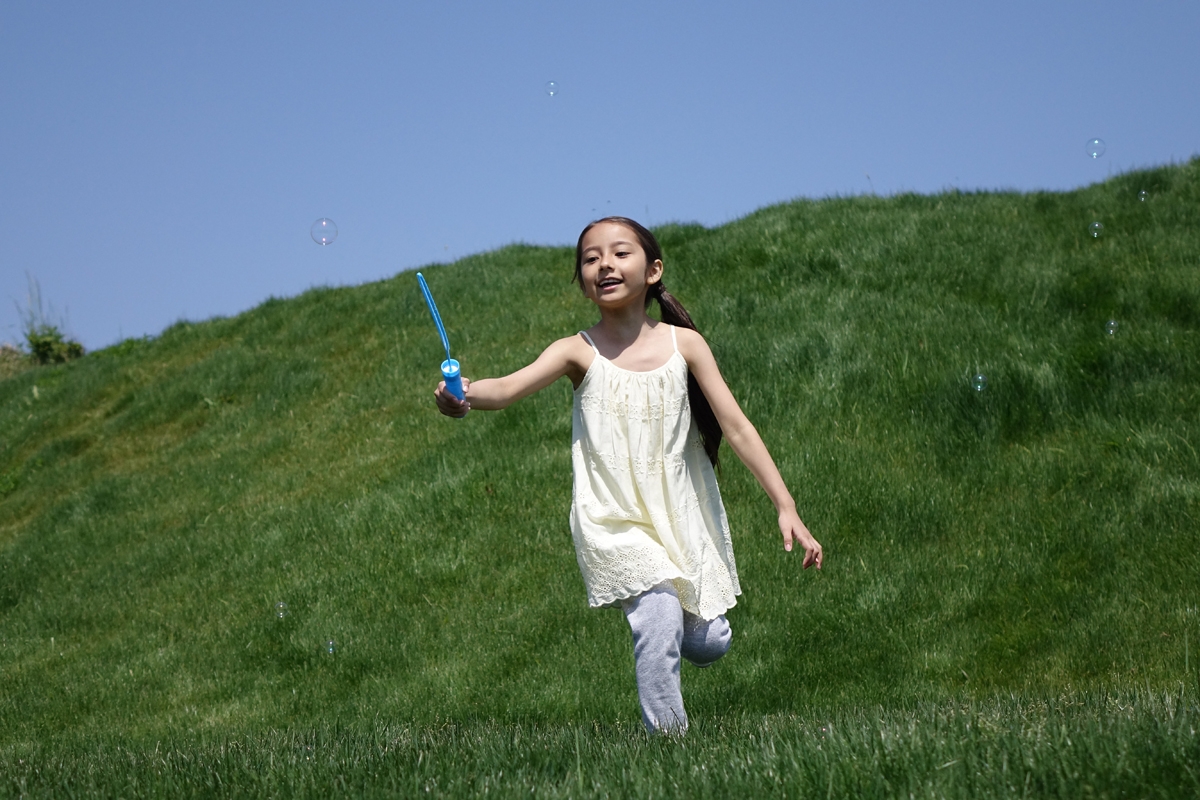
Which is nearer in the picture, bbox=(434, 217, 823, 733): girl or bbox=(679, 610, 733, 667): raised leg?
bbox=(434, 217, 823, 733): girl

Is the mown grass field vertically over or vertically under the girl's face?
under

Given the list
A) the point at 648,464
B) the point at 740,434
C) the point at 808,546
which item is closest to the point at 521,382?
the point at 648,464

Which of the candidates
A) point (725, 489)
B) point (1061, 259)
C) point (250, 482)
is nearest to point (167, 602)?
point (250, 482)

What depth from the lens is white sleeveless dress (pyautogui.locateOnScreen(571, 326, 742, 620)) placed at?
3.98 m

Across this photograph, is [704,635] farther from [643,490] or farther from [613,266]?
[613,266]

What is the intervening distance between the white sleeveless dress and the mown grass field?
0.51m

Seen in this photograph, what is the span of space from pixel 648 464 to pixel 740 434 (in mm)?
367

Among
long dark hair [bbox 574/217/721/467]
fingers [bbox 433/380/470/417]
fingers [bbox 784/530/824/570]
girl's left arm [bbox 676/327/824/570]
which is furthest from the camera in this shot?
long dark hair [bbox 574/217/721/467]

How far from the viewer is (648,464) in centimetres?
407

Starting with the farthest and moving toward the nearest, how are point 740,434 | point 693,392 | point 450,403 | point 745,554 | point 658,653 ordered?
1. point 745,554
2. point 693,392
3. point 740,434
4. point 658,653
5. point 450,403

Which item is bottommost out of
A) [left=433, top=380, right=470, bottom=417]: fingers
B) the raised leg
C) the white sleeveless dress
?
the raised leg

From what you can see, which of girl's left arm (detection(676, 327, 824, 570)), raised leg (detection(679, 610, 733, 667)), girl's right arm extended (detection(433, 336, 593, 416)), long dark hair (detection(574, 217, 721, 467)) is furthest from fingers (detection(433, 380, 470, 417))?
raised leg (detection(679, 610, 733, 667))

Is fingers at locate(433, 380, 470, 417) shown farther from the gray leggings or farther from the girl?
the gray leggings

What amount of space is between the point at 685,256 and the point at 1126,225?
4.14 m
